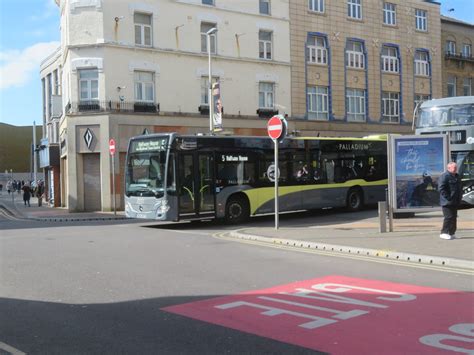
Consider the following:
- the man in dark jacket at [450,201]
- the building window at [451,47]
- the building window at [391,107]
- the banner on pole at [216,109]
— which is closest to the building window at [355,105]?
the building window at [391,107]

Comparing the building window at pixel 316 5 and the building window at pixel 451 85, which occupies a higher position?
the building window at pixel 316 5

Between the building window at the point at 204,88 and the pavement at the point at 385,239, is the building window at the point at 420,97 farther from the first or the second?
the pavement at the point at 385,239

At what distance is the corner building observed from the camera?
34594 millimetres

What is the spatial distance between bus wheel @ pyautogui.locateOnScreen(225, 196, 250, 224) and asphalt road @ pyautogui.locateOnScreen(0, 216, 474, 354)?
6275 millimetres

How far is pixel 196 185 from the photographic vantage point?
1717cm

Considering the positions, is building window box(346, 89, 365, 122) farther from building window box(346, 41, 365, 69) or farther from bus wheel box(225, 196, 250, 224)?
bus wheel box(225, 196, 250, 224)

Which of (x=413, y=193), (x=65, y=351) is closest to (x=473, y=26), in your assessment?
(x=413, y=193)

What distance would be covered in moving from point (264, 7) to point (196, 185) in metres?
19.6

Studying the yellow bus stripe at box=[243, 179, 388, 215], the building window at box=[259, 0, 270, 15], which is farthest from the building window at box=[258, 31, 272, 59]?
the yellow bus stripe at box=[243, 179, 388, 215]

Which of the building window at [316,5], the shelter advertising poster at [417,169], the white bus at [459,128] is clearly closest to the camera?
the shelter advertising poster at [417,169]

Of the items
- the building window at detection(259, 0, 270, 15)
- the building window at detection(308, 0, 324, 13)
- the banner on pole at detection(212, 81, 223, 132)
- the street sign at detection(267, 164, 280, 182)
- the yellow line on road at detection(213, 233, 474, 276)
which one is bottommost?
the yellow line on road at detection(213, 233, 474, 276)

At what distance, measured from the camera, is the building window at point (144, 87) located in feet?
95.0

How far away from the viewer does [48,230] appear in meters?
17.9

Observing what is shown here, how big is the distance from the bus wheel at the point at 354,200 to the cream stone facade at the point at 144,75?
11.4 metres
